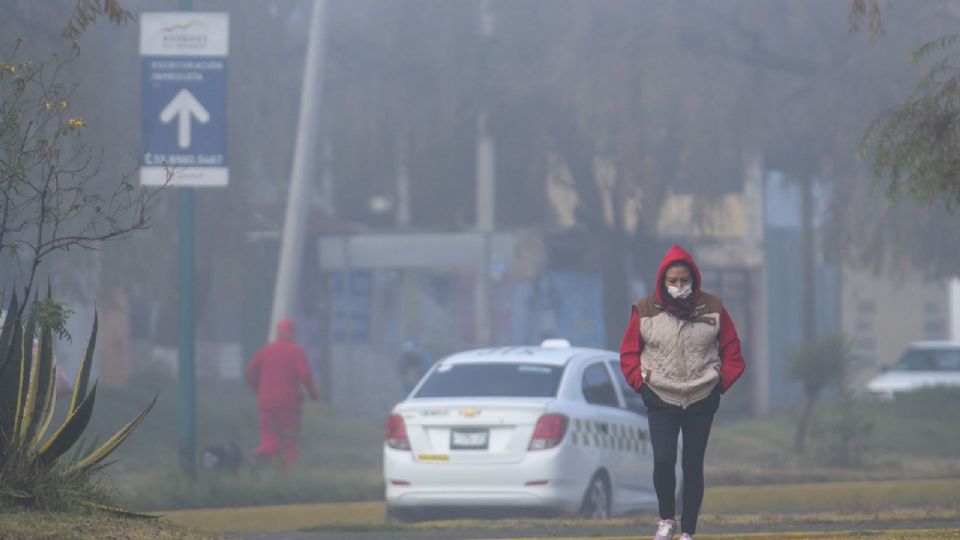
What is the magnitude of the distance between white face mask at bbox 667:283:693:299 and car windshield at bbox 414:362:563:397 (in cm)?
499

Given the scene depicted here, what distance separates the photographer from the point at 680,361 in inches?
317

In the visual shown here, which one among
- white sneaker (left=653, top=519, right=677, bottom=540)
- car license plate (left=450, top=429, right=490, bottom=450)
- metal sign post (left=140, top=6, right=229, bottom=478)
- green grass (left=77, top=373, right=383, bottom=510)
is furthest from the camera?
metal sign post (left=140, top=6, right=229, bottom=478)

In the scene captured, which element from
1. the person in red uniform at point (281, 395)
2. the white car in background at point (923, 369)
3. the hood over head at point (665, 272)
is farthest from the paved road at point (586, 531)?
the white car in background at point (923, 369)

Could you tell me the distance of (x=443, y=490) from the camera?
12648 millimetres

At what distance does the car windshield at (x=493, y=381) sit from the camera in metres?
13.1

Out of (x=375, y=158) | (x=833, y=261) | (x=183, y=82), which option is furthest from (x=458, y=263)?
(x=183, y=82)

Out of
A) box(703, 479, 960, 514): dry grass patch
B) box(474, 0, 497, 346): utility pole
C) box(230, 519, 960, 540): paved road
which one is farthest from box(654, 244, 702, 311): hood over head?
box(474, 0, 497, 346): utility pole

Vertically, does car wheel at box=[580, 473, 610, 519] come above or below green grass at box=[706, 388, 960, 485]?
above

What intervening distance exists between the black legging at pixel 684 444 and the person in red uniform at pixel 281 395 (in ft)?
31.9

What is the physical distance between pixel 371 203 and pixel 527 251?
5031 millimetres

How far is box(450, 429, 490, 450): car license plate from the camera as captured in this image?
12.6m

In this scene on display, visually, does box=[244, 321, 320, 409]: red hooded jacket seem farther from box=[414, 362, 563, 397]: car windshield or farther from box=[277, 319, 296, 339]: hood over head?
box=[414, 362, 563, 397]: car windshield

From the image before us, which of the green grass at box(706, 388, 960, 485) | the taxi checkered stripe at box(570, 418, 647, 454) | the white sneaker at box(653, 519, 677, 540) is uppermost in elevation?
the taxi checkered stripe at box(570, 418, 647, 454)

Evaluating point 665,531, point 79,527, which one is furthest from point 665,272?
point 79,527
